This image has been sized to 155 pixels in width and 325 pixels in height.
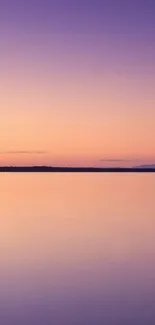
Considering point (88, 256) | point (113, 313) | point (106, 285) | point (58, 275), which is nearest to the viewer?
point (113, 313)

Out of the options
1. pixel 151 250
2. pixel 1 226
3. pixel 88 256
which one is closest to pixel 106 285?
pixel 88 256

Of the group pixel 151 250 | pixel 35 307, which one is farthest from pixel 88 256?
pixel 35 307

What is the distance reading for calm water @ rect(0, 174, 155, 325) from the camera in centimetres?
590

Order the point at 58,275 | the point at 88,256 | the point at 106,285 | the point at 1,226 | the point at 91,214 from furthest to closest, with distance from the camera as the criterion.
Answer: the point at 91,214
the point at 1,226
the point at 88,256
the point at 58,275
the point at 106,285

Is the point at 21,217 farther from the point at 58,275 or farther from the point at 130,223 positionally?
the point at 58,275

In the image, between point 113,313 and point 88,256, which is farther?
point 88,256

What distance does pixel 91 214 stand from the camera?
14898 millimetres

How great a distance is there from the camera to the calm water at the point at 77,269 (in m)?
5.90

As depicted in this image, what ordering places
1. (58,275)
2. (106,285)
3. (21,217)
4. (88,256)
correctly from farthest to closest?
(21,217) → (88,256) → (58,275) → (106,285)

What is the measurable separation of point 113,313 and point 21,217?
8.26 metres

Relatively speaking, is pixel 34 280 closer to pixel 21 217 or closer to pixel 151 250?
pixel 151 250

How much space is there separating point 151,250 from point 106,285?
8.23 ft

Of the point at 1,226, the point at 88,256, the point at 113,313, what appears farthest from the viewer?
the point at 1,226

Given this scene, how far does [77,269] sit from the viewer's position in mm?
7941
